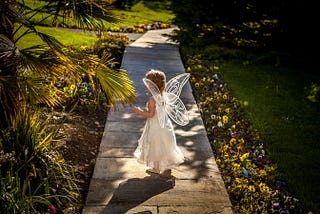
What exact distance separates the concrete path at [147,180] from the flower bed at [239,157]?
163 mm

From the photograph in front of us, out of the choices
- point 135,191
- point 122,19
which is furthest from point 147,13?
point 135,191

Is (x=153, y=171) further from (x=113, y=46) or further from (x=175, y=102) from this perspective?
(x=113, y=46)

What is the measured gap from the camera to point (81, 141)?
507cm

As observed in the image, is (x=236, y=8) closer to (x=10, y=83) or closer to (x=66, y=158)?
(x=66, y=158)

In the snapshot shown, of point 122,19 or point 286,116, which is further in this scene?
point 286,116

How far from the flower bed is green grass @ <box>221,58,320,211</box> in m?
0.19

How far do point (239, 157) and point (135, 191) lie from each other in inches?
62.4

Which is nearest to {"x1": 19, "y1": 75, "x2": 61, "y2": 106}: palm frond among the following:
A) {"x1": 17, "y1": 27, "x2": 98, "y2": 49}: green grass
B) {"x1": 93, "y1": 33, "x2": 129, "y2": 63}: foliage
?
{"x1": 93, "y1": 33, "x2": 129, "y2": 63}: foliage

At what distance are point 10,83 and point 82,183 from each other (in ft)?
4.94

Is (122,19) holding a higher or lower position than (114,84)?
higher

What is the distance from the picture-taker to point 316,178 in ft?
15.6

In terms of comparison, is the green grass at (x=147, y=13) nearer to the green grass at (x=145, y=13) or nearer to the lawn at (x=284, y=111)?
the green grass at (x=145, y=13)

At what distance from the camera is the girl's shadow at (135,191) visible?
3.80 m

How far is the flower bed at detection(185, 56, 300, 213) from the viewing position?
4117 mm
